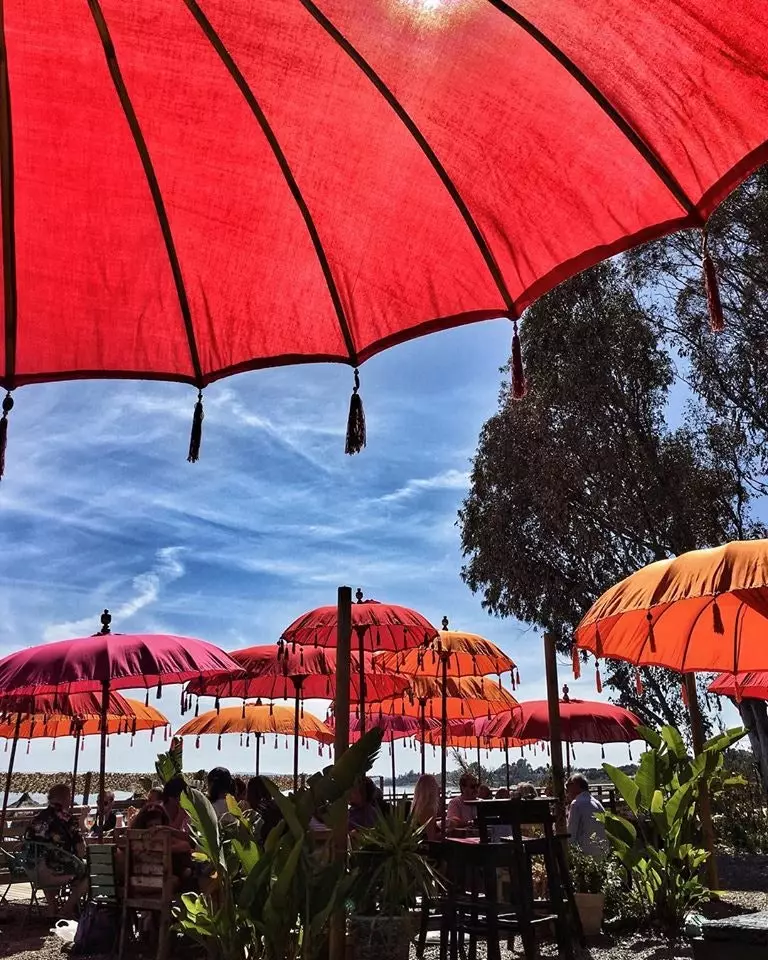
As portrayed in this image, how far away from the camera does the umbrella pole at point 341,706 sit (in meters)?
4.93

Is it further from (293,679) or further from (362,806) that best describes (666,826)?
(293,679)

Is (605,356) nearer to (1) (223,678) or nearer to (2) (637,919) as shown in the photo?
(1) (223,678)

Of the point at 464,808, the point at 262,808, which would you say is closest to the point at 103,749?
the point at 262,808

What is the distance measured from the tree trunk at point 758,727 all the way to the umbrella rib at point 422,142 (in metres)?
20.8

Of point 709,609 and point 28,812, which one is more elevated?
point 709,609

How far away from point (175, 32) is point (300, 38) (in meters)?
0.41

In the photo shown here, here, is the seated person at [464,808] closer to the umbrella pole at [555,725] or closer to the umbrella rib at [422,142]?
the umbrella pole at [555,725]

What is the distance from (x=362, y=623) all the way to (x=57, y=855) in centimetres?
484

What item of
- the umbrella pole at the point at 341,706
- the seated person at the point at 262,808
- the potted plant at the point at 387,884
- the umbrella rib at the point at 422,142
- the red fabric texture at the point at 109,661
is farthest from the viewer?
the red fabric texture at the point at 109,661

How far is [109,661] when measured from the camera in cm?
905

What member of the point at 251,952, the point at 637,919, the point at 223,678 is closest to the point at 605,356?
the point at 223,678

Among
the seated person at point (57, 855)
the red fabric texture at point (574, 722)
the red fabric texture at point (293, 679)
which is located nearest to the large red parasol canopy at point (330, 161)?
the red fabric texture at point (293, 679)

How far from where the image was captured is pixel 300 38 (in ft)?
9.43

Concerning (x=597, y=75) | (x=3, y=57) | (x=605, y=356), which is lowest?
(x=597, y=75)
